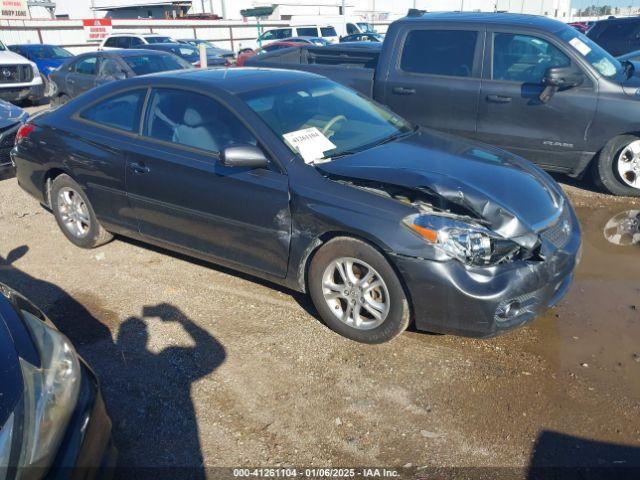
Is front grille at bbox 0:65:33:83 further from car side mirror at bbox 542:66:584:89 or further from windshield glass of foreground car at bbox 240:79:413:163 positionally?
car side mirror at bbox 542:66:584:89

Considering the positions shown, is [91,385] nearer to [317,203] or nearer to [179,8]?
[317,203]

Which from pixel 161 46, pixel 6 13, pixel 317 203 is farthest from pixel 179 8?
pixel 317 203

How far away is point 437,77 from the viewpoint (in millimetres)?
6430

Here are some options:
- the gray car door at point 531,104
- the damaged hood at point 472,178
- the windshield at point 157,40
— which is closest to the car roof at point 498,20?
the gray car door at point 531,104

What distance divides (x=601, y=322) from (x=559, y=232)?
73cm

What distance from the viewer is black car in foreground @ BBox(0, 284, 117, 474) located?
1.82m

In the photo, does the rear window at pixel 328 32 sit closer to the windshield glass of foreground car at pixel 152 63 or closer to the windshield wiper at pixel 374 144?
the windshield glass of foreground car at pixel 152 63

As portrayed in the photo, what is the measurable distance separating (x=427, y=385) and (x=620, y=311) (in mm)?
1671

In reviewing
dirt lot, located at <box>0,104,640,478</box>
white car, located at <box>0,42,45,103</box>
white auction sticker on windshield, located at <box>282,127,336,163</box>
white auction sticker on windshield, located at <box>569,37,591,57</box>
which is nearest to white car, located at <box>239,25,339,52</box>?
white car, located at <box>0,42,45,103</box>

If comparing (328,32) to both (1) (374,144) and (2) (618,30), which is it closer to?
(2) (618,30)

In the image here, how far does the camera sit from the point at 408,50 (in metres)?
6.66

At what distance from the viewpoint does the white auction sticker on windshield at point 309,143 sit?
3.67 meters

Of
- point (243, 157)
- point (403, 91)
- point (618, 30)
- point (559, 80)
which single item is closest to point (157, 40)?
point (618, 30)

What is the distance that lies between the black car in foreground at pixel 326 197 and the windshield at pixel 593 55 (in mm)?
2480
